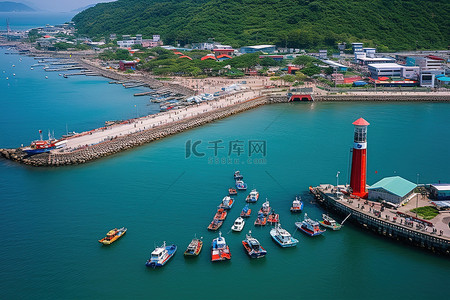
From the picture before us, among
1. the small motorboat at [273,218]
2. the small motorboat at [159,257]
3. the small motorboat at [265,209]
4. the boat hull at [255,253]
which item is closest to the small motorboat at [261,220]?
the small motorboat at [273,218]

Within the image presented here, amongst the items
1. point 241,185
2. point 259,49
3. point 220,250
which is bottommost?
point 220,250

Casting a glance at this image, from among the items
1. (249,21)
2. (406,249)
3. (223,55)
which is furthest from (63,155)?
(249,21)

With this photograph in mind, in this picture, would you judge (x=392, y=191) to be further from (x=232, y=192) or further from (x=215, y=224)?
(x=215, y=224)

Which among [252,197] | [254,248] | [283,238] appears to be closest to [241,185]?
[252,197]

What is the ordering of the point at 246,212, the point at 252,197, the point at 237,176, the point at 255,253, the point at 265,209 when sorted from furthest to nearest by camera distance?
1. the point at 237,176
2. the point at 252,197
3. the point at 265,209
4. the point at 246,212
5. the point at 255,253

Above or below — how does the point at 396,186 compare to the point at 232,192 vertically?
above

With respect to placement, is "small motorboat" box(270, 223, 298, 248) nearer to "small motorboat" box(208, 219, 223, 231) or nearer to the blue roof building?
"small motorboat" box(208, 219, 223, 231)

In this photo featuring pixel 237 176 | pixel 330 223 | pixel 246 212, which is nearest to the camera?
pixel 330 223

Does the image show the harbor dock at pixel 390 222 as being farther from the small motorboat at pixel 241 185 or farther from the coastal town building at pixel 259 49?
the coastal town building at pixel 259 49
